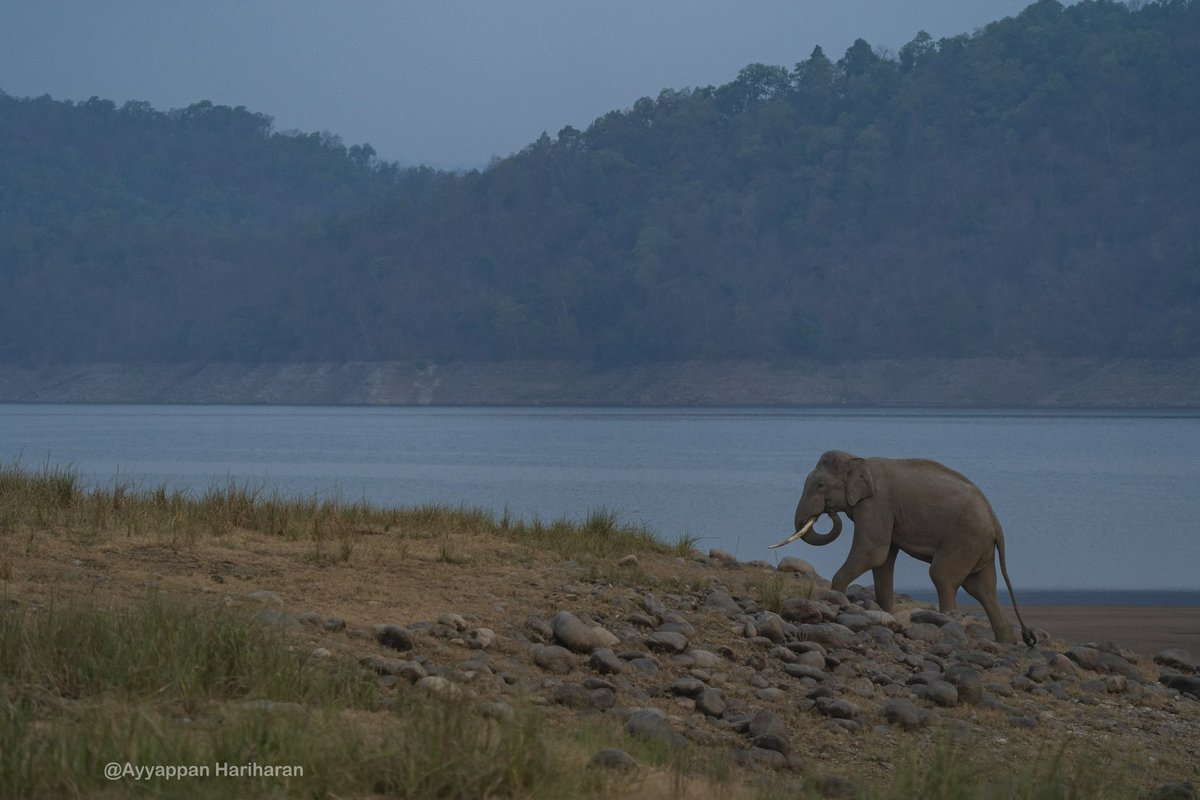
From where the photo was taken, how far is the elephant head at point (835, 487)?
35.8 feet

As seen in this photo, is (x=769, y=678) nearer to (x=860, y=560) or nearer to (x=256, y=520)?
(x=860, y=560)

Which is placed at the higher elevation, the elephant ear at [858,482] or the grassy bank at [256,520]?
the elephant ear at [858,482]

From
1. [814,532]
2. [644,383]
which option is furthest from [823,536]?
[644,383]

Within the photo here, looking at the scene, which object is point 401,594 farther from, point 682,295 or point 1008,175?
point 1008,175

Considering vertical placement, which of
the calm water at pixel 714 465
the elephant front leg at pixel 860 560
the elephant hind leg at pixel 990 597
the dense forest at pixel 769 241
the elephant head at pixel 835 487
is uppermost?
the dense forest at pixel 769 241

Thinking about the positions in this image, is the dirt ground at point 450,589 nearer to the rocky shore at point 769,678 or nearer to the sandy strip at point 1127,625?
the rocky shore at point 769,678

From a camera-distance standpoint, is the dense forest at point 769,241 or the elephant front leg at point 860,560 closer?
the elephant front leg at point 860,560

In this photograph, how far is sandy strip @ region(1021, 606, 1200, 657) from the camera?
488 inches

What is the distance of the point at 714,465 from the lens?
4328 cm

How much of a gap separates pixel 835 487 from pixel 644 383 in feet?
284

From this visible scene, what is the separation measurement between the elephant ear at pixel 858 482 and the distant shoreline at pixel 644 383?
247 ft

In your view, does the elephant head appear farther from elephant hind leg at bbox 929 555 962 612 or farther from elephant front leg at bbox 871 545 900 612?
elephant hind leg at bbox 929 555 962 612

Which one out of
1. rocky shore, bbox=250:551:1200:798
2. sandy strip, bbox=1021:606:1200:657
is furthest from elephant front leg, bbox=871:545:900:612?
sandy strip, bbox=1021:606:1200:657

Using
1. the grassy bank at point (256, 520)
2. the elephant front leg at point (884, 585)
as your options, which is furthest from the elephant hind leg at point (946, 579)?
the grassy bank at point (256, 520)
